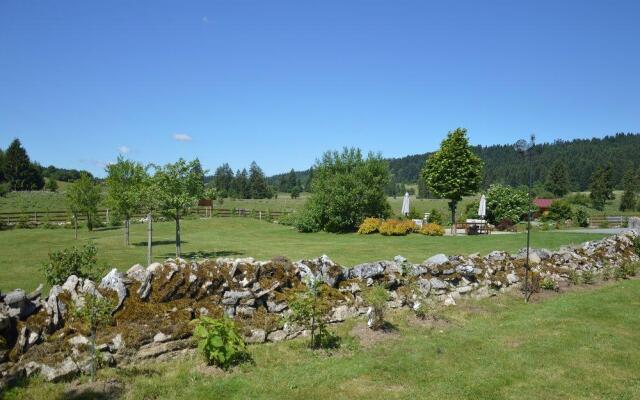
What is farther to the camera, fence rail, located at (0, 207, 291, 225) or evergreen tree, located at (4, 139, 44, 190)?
evergreen tree, located at (4, 139, 44, 190)

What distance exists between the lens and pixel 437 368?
662 cm

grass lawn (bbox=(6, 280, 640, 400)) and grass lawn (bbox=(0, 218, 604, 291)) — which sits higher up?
grass lawn (bbox=(0, 218, 604, 291))

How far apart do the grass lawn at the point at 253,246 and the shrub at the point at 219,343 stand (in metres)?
9.14

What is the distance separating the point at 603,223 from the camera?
3666cm

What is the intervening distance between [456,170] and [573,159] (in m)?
134

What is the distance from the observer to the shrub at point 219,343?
20.3 feet

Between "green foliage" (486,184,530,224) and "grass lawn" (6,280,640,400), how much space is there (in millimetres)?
26734

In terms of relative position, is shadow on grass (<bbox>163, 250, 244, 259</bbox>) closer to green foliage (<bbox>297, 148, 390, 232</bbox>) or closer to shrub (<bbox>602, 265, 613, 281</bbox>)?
green foliage (<bbox>297, 148, 390, 232</bbox>)

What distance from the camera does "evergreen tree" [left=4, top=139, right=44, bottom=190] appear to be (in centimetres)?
7400

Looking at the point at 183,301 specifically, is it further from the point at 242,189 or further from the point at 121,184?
the point at 242,189

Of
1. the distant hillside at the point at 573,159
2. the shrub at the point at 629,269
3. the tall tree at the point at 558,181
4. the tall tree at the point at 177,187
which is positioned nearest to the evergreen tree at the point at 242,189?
the distant hillside at the point at 573,159

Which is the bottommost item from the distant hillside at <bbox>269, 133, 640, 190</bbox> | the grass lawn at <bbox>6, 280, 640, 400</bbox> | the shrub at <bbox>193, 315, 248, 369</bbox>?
the grass lawn at <bbox>6, 280, 640, 400</bbox>

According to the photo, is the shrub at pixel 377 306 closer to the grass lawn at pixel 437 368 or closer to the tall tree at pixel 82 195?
the grass lawn at pixel 437 368

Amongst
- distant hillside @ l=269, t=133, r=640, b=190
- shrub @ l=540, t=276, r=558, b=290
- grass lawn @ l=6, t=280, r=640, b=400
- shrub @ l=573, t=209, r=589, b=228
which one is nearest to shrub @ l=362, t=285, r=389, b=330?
grass lawn @ l=6, t=280, r=640, b=400
